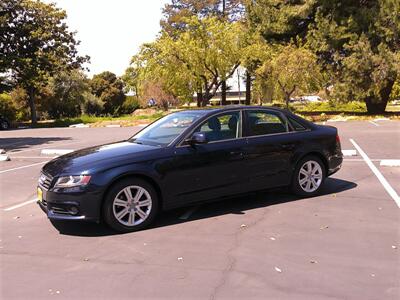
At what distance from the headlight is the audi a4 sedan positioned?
1 centimetres

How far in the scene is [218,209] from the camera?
6.54 m

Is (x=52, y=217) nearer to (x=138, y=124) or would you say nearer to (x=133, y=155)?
(x=133, y=155)

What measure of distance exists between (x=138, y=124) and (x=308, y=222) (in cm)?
2498

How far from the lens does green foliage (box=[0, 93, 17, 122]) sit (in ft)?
136

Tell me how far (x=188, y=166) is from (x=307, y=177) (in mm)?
2173

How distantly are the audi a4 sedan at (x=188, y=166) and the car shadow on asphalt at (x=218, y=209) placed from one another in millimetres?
232

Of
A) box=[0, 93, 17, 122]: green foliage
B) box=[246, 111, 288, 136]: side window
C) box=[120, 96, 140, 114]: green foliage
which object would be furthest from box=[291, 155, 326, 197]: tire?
box=[120, 96, 140, 114]: green foliage

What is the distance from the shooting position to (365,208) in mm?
6430

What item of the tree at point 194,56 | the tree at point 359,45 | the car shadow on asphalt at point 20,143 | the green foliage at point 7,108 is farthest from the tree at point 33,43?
the tree at point 359,45

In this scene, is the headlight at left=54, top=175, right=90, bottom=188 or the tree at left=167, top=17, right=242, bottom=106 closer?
the headlight at left=54, top=175, right=90, bottom=188

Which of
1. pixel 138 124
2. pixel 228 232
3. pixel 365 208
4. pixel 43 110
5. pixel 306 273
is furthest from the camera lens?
pixel 43 110

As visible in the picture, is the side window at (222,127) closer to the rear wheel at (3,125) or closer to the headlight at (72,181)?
the headlight at (72,181)

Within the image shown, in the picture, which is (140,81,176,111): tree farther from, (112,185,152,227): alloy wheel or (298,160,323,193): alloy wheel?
(112,185,152,227): alloy wheel

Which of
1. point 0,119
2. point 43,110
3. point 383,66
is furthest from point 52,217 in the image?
point 43,110
